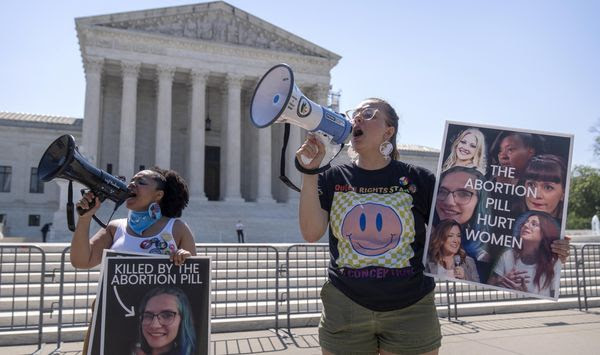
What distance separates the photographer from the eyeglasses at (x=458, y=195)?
119 inches

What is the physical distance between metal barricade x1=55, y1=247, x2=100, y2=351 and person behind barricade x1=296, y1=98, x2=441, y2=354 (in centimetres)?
563

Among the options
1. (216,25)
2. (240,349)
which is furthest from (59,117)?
(240,349)

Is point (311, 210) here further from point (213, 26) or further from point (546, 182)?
point (213, 26)

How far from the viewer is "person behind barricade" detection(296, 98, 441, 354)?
8.70 ft

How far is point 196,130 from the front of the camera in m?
36.2

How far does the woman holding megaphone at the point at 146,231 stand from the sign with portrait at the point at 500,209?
1.93 meters

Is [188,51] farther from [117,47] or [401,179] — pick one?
[401,179]

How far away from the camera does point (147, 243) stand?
372cm

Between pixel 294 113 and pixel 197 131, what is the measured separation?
3448 cm

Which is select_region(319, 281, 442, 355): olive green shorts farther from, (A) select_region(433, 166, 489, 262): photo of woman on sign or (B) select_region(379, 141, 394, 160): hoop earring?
(B) select_region(379, 141, 394, 160): hoop earring

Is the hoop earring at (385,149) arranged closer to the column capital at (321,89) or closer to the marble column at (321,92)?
the marble column at (321,92)

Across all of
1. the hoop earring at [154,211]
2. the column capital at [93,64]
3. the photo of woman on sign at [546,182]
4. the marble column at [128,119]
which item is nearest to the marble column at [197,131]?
the marble column at [128,119]

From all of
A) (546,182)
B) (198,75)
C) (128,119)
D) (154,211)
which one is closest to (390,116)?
(546,182)

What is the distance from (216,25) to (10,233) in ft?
78.2
